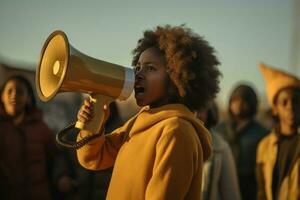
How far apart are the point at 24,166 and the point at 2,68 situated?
4.57 metres

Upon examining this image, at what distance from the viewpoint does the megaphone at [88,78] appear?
2674 mm

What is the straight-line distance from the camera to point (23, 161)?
4621 millimetres

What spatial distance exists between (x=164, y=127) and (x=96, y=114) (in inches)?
14.0

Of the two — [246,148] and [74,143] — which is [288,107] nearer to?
[246,148]

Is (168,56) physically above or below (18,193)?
above

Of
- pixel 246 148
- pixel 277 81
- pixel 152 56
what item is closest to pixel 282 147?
pixel 277 81

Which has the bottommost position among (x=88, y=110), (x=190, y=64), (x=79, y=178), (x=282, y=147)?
(x=79, y=178)

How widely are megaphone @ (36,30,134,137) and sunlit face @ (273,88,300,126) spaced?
2.33 metres

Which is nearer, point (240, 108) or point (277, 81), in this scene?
point (277, 81)

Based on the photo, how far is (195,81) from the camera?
276 centimetres

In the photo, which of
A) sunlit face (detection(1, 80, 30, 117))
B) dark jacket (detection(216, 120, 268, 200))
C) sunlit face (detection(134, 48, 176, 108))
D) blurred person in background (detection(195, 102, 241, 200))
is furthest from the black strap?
dark jacket (detection(216, 120, 268, 200))

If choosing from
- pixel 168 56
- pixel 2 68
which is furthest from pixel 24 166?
pixel 2 68

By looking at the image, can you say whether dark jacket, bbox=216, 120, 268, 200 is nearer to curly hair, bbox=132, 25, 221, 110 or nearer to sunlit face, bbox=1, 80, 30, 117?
sunlit face, bbox=1, 80, 30, 117

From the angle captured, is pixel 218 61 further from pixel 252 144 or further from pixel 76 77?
pixel 252 144
